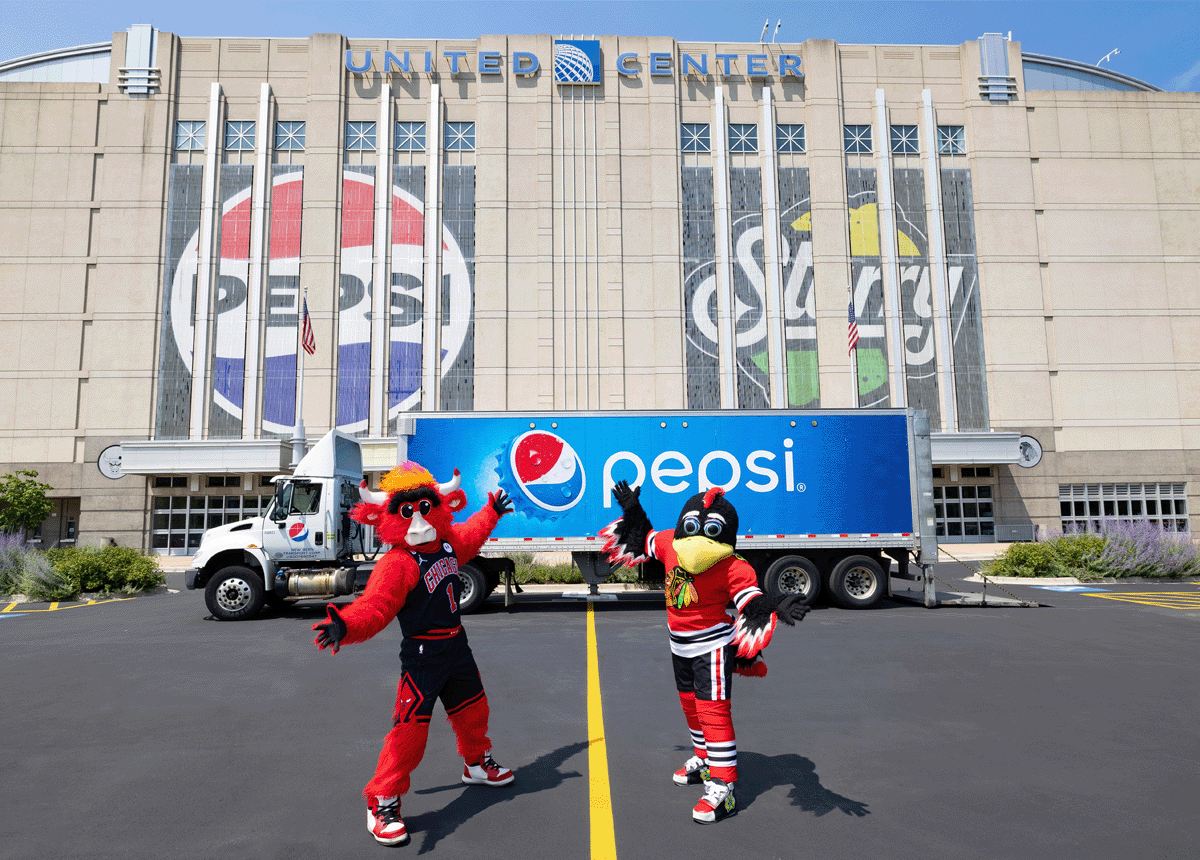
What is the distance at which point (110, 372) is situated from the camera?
85.6ft

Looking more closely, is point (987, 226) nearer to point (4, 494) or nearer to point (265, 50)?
point (265, 50)

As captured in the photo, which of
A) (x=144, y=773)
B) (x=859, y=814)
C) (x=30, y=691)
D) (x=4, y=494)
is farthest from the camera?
(x=4, y=494)

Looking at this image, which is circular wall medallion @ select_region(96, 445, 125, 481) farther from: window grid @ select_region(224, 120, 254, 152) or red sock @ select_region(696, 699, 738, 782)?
red sock @ select_region(696, 699, 738, 782)

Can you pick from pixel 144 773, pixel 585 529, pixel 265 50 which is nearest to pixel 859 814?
pixel 144 773

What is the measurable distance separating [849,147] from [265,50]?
80.5ft

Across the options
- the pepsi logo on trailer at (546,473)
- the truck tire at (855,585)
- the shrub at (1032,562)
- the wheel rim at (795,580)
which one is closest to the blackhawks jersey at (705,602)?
the pepsi logo on trailer at (546,473)

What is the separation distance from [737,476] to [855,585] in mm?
3104

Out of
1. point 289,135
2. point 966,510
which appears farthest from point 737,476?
point 289,135

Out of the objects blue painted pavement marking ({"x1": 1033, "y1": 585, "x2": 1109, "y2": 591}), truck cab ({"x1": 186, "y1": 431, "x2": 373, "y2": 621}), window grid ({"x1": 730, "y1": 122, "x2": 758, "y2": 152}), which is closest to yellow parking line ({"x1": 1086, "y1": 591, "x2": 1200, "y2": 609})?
blue painted pavement marking ({"x1": 1033, "y1": 585, "x2": 1109, "y2": 591})

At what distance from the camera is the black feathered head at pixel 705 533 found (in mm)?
4453

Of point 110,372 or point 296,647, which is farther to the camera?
point 110,372

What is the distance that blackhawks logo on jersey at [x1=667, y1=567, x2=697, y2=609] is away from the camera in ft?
14.7

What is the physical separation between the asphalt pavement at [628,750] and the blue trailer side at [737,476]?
3.04m

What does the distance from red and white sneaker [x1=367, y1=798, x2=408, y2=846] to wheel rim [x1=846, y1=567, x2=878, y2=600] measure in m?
10.9
